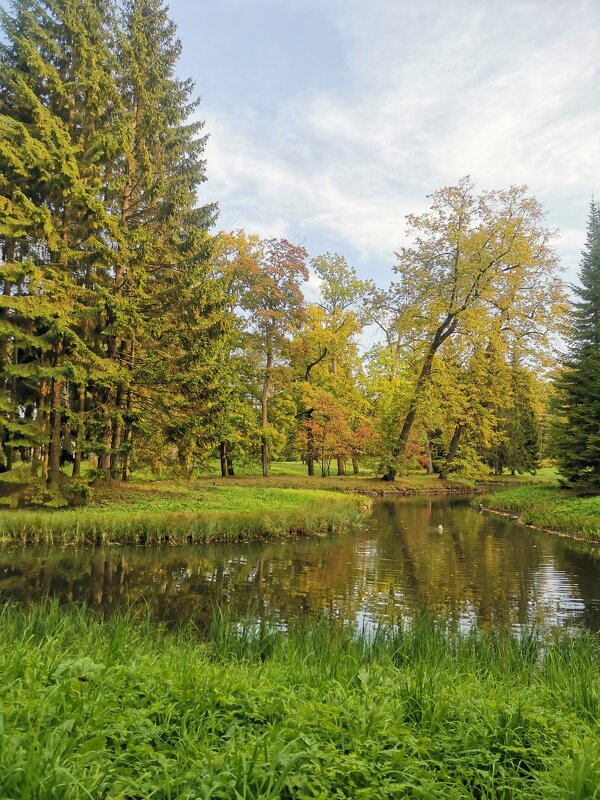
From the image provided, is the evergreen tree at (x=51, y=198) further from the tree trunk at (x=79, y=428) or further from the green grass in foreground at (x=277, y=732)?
the green grass in foreground at (x=277, y=732)

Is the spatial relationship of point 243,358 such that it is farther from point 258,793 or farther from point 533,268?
point 258,793

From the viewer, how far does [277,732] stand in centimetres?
303

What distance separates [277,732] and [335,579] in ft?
28.1

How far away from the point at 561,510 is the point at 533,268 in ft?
56.5

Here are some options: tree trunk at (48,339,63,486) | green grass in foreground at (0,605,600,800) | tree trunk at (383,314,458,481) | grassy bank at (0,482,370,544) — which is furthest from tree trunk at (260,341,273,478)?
green grass in foreground at (0,605,600,800)

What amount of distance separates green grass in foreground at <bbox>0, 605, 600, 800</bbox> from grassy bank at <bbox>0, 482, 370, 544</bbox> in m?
9.45

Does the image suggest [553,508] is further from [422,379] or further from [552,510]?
[422,379]

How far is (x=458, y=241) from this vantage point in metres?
30.9

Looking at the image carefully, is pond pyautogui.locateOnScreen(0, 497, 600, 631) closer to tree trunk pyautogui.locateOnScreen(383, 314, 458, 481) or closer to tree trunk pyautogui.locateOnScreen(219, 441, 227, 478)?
tree trunk pyautogui.locateOnScreen(219, 441, 227, 478)

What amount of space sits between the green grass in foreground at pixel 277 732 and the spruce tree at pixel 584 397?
20617 millimetres

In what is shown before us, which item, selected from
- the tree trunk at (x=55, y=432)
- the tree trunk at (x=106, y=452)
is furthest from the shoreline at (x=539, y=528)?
the tree trunk at (x=55, y=432)

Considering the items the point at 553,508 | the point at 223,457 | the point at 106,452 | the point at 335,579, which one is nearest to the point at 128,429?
the point at 106,452

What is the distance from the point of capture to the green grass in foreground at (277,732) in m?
2.56

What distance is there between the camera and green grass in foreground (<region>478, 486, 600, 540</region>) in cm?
1761
